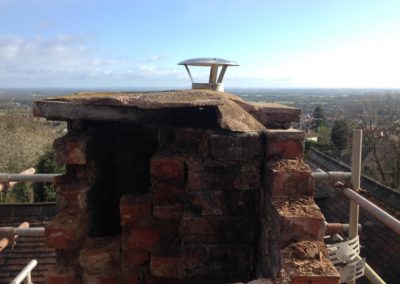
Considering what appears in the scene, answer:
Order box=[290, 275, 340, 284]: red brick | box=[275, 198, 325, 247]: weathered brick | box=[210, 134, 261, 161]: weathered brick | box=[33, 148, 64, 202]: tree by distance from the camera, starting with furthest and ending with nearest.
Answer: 1. box=[33, 148, 64, 202]: tree
2. box=[210, 134, 261, 161]: weathered brick
3. box=[275, 198, 325, 247]: weathered brick
4. box=[290, 275, 340, 284]: red brick

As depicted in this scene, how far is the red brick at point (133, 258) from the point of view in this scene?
227cm

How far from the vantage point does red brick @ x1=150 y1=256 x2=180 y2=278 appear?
86.8 inches

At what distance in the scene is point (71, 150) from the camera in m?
2.29

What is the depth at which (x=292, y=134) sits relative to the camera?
81.1 inches

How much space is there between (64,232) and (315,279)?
4.82 feet

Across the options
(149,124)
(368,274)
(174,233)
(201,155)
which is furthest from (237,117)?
(368,274)

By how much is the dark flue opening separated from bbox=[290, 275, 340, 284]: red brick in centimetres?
150

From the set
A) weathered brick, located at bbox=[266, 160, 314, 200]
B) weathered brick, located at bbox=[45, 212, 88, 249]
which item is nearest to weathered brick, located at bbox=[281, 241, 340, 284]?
weathered brick, located at bbox=[266, 160, 314, 200]

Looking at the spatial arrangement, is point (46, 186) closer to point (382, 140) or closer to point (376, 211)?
point (376, 211)

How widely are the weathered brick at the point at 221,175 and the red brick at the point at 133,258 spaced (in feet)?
1.71

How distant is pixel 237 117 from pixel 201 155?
0.99 feet

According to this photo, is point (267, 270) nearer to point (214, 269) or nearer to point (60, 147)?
point (214, 269)

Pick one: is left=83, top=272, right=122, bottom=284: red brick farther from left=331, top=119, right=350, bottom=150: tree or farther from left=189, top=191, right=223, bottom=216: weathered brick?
left=331, top=119, right=350, bottom=150: tree

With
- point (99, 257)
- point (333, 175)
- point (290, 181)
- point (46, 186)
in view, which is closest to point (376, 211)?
point (333, 175)
